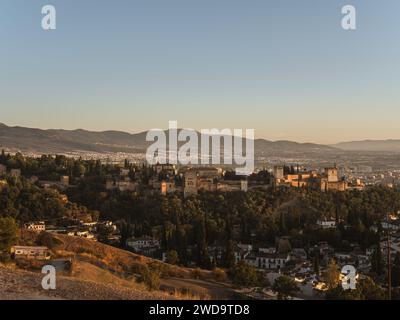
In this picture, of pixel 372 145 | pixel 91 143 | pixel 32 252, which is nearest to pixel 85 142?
pixel 91 143

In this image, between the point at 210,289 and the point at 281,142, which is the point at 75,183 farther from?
the point at 281,142

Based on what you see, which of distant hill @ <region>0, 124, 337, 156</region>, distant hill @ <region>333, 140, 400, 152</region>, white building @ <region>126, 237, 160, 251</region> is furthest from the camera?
distant hill @ <region>333, 140, 400, 152</region>

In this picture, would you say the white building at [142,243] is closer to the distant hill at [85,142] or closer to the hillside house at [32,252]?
the hillside house at [32,252]

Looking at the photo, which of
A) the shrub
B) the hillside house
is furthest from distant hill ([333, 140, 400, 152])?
the hillside house

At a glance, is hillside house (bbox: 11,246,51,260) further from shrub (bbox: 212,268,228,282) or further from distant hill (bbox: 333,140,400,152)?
distant hill (bbox: 333,140,400,152)

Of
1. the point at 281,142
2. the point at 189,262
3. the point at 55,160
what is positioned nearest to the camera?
the point at 189,262

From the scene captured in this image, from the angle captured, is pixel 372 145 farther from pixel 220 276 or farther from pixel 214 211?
pixel 220 276
